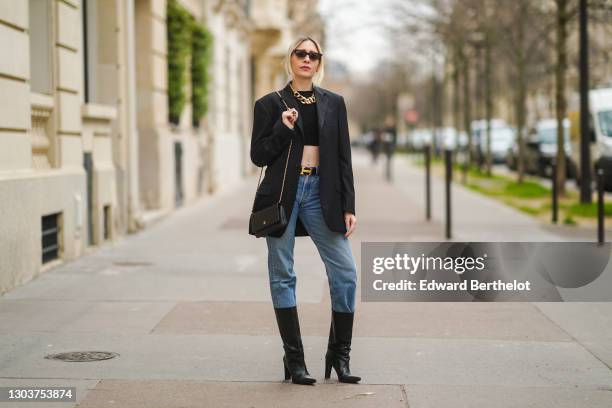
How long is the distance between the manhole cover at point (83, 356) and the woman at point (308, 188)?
1.27m

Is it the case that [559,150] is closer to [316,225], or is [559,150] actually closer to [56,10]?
[56,10]

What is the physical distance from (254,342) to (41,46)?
5.15 metres

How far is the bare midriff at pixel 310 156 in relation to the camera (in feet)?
19.2

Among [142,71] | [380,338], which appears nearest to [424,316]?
[380,338]

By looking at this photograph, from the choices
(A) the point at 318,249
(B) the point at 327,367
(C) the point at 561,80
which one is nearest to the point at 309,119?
(A) the point at 318,249

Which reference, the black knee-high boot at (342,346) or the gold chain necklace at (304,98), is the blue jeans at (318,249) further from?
the gold chain necklace at (304,98)

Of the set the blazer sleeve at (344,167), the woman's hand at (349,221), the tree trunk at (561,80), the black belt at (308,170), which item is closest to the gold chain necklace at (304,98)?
the blazer sleeve at (344,167)

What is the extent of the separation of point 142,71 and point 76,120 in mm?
4886

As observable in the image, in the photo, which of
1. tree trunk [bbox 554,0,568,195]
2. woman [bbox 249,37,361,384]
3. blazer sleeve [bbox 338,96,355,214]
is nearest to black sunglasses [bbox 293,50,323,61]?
woman [bbox 249,37,361,384]

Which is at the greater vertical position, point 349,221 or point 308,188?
point 308,188

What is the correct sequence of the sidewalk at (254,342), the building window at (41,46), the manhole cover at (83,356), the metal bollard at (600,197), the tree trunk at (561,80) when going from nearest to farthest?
the sidewalk at (254,342), the manhole cover at (83,356), the building window at (41,46), the metal bollard at (600,197), the tree trunk at (561,80)

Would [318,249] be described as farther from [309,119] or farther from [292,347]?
[309,119]

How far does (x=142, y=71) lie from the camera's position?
1650 cm

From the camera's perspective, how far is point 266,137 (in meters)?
5.83
